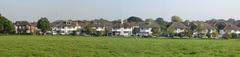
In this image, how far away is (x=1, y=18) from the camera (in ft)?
329

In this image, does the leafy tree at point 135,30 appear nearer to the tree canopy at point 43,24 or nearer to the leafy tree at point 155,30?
the leafy tree at point 155,30

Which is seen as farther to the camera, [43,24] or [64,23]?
[64,23]

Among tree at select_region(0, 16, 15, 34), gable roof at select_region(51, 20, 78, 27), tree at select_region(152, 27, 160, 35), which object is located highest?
gable roof at select_region(51, 20, 78, 27)

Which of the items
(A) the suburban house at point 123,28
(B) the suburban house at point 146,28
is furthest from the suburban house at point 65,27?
(B) the suburban house at point 146,28

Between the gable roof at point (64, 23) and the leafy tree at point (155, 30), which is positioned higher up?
the gable roof at point (64, 23)

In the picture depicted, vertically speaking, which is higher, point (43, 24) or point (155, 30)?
point (43, 24)

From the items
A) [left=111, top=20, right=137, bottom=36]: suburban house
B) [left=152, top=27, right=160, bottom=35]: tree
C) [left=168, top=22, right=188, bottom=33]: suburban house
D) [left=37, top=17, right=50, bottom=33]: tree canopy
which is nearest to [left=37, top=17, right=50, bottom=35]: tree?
[left=37, top=17, right=50, bottom=33]: tree canopy

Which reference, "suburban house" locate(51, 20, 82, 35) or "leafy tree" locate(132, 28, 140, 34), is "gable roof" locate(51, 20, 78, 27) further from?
"leafy tree" locate(132, 28, 140, 34)

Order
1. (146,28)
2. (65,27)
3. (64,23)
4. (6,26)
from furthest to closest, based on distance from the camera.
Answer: (64,23) → (65,27) → (146,28) → (6,26)

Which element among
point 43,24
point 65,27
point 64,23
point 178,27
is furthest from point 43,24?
point 178,27


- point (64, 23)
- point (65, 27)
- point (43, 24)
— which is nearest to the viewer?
point (43, 24)

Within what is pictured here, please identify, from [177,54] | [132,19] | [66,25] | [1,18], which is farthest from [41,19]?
[177,54]

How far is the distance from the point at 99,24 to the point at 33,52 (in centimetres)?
10854

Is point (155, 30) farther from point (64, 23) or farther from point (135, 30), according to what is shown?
point (64, 23)
